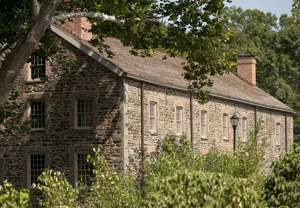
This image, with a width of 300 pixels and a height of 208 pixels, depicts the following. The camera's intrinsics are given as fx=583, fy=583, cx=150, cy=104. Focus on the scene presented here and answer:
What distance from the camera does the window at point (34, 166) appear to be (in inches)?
1080

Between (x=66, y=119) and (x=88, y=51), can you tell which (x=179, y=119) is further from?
(x=88, y=51)

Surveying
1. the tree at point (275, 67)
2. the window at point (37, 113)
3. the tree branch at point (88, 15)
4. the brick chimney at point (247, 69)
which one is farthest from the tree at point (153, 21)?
the tree at point (275, 67)

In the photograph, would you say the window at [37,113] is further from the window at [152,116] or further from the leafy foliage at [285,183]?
the leafy foliage at [285,183]

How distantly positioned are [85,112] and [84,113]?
77mm

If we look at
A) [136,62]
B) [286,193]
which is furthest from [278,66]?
[286,193]

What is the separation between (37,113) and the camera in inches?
1105

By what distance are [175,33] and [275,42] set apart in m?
44.5

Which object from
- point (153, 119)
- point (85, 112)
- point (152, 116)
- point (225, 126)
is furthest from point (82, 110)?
point (225, 126)

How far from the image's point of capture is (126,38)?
71.4 ft

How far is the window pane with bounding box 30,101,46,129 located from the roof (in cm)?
349

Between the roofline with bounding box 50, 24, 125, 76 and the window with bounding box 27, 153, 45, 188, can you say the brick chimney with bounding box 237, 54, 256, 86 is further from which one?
the window with bounding box 27, 153, 45, 188

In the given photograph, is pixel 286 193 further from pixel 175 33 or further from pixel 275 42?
pixel 275 42

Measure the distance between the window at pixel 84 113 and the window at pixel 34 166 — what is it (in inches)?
96.1

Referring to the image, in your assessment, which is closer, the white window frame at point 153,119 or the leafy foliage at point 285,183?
the leafy foliage at point 285,183
